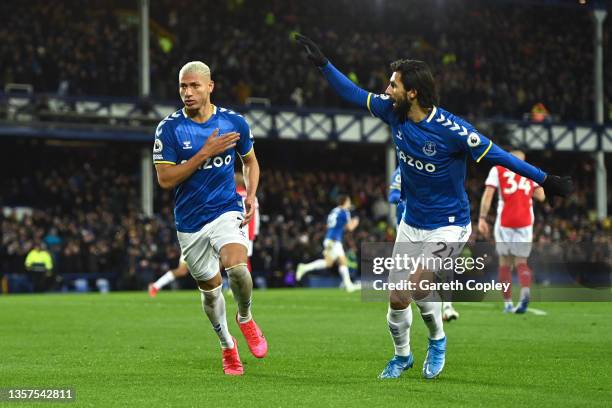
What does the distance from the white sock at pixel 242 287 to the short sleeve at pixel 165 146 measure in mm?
1023

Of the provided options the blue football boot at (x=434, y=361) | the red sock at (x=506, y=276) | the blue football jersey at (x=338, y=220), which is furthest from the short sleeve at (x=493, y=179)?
the blue football jersey at (x=338, y=220)

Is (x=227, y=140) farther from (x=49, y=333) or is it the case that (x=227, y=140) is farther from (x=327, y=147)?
(x=327, y=147)

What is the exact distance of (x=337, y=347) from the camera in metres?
12.5

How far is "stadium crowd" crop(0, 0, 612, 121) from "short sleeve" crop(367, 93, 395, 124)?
93.9ft

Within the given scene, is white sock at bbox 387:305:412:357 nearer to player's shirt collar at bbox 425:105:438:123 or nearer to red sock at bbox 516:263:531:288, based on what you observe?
player's shirt collar at bbox 425:105:438:123

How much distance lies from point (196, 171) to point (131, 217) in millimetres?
25867

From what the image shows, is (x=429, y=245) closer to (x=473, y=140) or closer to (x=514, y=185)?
(x=473, y=140)

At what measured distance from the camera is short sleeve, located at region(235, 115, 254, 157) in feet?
32.8

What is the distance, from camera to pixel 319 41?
4353 centimetres

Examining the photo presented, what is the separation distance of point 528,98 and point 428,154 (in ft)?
132

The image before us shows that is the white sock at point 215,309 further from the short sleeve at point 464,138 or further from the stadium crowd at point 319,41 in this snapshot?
the stadium crowd at point 319,41

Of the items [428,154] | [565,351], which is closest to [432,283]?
[428,154]

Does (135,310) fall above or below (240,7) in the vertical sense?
below

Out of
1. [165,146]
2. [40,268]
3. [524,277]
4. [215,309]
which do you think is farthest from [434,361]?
[40,268]
